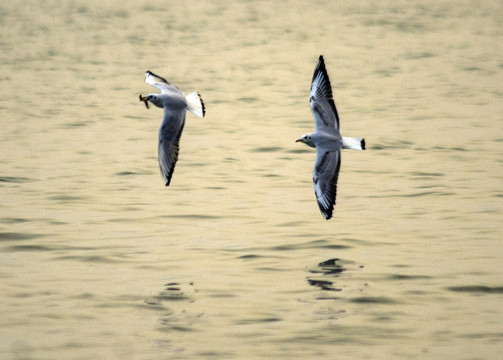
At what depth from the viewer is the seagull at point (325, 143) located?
42.8ft

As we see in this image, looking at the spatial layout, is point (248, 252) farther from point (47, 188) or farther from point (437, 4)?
point (437, 4)

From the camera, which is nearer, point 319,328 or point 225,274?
point 319,328

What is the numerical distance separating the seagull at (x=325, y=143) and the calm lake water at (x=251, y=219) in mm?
631

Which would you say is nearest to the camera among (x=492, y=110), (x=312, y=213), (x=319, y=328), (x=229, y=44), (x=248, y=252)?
(x=319, y=328)

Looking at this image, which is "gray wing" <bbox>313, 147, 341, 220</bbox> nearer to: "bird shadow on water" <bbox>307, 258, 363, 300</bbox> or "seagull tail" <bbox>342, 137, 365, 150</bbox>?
"seagull tail" <bbox>342, 137, 365, 150</bbox>

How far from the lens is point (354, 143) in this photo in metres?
12.8

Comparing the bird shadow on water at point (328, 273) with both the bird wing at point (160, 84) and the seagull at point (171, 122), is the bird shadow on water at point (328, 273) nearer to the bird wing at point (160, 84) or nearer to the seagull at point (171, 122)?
the seagull at point (171, 122)

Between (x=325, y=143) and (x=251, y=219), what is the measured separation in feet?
6.13

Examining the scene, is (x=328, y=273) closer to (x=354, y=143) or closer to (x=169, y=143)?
(x=354, y=143)

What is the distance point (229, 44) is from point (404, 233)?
26245mm

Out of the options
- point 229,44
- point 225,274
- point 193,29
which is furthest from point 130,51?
point 225,274

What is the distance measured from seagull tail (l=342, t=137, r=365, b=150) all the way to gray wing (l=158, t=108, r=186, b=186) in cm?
205

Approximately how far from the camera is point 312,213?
1470 centimetres

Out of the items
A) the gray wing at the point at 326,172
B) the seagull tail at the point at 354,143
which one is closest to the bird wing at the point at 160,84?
the gray wing at the point at 326,172
